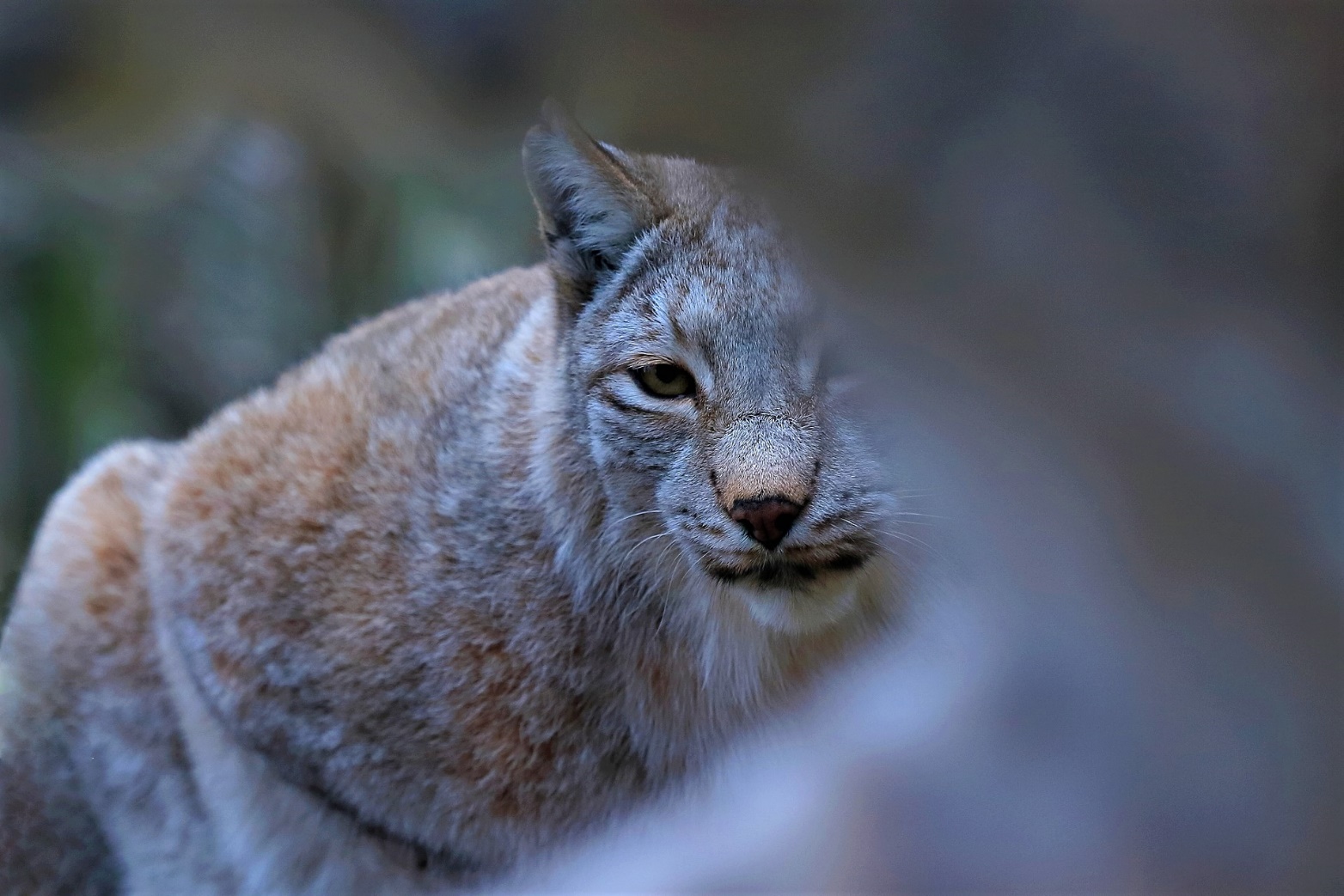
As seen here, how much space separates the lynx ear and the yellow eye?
27 centimetres

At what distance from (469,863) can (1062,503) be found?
1999 millimetres

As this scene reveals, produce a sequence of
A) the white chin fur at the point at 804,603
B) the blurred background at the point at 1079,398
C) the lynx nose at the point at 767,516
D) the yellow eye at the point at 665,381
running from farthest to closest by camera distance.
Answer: the yellow eye at the point at 665,381 → the white chin fur at the point at 804,603 → the lynx nose at the point at 767,516 → the blurred background at the point at 1079,398

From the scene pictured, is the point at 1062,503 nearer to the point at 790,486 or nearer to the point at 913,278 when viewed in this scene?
the point at 913,278

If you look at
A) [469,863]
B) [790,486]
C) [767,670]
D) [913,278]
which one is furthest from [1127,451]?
[469,863]

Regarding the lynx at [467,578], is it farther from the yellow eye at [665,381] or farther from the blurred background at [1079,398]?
the blurred background at [1079,398]

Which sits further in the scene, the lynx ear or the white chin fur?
the lynx ear

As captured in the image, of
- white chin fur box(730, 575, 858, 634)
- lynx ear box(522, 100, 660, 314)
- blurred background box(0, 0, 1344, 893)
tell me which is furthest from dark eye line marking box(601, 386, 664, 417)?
blurred background box(0, 0, 1344, 893)

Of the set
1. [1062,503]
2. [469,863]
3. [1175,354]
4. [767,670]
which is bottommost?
[469,863]

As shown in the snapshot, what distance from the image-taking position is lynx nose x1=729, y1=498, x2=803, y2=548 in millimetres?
1906

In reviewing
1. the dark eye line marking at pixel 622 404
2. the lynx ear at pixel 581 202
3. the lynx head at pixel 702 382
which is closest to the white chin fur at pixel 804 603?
the lynx head at pixel 702 382

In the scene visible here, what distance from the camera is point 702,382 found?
212 centimetres

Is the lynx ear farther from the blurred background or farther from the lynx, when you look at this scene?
the blurred background

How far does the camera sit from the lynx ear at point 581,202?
2.23 m

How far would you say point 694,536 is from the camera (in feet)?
6.82
